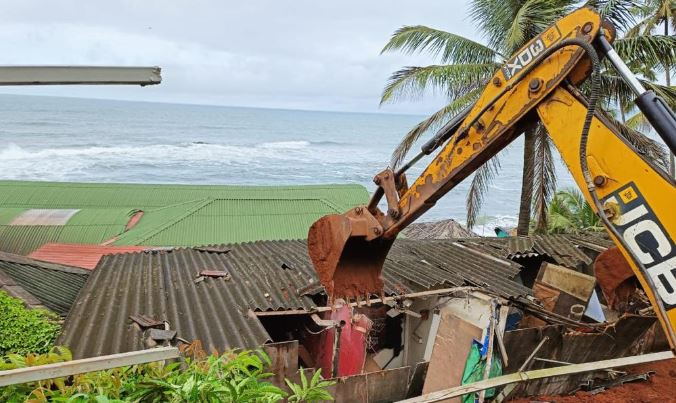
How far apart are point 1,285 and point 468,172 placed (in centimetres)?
714

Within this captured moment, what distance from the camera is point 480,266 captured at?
30.3ft

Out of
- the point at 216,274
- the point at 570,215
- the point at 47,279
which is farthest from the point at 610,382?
the point at 570,215

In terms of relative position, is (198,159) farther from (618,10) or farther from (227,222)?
(618,10)

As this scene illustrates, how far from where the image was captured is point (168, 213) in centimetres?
1831

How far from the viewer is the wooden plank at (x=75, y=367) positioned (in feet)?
10.1

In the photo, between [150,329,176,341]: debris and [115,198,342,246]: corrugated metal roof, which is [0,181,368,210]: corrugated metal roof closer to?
[115,198,342,246]: corrugated metal roof

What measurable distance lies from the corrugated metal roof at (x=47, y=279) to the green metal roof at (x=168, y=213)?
6.03 meters

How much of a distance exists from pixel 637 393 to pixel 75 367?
25.1ft

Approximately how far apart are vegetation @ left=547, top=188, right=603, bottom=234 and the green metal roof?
26.8 feet

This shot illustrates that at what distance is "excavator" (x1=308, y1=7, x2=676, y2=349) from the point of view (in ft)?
9.06

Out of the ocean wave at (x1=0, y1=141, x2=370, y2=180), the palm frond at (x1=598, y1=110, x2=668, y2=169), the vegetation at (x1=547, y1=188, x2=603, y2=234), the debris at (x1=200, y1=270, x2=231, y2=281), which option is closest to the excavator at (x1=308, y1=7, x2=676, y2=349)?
the debris at (x1=200, y1=270, x2=231, y2=281)

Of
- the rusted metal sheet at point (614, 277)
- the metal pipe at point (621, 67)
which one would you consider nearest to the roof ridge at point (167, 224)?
the rusted metal sheet at point (614, 277)

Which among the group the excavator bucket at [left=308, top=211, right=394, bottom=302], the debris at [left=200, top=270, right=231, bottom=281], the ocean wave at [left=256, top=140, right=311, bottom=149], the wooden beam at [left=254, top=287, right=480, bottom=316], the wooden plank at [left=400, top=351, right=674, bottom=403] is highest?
the ocean wave at [left=256, top=140, right=311, bottom=149]

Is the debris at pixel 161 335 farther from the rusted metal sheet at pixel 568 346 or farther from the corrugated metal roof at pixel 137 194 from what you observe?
the corrugated metal roof at pixel 137 194
